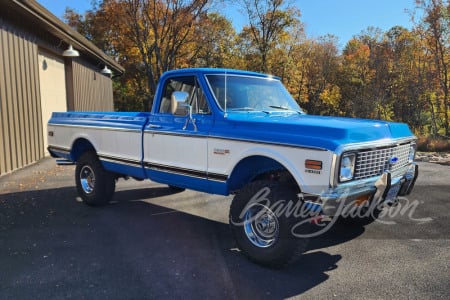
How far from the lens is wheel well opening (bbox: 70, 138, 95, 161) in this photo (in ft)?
20.4

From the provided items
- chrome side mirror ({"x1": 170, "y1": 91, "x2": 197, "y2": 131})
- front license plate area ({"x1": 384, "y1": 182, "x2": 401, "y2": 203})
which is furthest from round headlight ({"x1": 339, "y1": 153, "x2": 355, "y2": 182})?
chrome side mirror ({"x1": 170, "y1": 91, "x2": 197, "y2": 131})

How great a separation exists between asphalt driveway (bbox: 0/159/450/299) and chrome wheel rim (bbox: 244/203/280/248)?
0.91 ft

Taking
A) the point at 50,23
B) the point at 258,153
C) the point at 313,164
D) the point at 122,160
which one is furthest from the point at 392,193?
the point at 50,23

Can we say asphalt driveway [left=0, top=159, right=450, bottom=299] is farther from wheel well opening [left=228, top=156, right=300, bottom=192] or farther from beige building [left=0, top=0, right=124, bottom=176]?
beige building [left=0, top=0, right=124, bottom=176]

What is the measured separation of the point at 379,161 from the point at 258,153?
3.99 ft

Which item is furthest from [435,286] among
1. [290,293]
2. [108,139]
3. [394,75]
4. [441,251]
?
[394,75]

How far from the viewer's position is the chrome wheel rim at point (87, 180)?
6.01 metres

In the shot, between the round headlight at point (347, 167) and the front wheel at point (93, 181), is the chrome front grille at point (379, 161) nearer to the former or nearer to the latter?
the round headlight at point (347, 167)

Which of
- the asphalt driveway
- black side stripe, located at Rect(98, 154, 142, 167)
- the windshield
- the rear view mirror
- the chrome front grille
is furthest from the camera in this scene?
black side stripe, located at Rect(98, 154, 142, 167)

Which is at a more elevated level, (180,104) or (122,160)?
(180,104)

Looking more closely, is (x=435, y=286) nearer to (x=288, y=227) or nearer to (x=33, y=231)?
(x=288, y=227)

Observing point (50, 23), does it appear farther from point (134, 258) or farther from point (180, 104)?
point (134, 258)

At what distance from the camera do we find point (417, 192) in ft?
22.5

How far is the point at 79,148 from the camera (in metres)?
6.36
